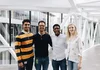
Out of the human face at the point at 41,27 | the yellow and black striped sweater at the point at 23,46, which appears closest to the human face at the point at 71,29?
the human face at the point at 41,27

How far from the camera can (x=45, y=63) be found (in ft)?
22.4

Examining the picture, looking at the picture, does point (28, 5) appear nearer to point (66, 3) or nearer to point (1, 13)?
point (66, 3)

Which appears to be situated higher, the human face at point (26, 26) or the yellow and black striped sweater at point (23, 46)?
the human face at point (26, 26)

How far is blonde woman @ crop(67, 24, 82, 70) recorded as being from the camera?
6.30 m

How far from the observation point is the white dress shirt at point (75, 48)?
20.7ft

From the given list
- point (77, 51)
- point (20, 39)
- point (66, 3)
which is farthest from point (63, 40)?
point (66, 3)

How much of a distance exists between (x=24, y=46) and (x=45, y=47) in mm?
667

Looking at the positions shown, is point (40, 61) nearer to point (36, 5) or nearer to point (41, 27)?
point (41, 27)

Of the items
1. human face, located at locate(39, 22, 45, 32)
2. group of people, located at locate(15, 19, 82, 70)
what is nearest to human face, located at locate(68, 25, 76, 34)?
group of people, located at locate(15, 19, 82, 70)

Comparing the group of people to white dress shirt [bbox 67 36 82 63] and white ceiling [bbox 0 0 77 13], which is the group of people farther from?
white ceiling [bbox 0 0 77 13]

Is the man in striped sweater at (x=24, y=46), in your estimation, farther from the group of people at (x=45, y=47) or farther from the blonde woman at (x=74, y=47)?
the blonde woman at (x=74, y=47)

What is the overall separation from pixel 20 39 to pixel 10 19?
1145cm

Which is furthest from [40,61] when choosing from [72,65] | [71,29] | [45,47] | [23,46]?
[71,29]

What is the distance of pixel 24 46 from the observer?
6.36 m
